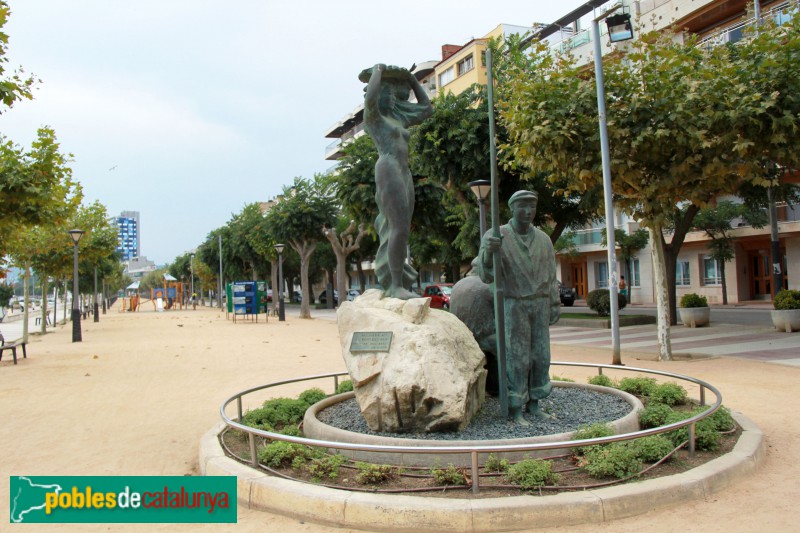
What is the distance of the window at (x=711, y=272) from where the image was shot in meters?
32.8

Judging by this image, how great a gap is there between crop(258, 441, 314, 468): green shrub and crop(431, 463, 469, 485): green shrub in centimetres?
124

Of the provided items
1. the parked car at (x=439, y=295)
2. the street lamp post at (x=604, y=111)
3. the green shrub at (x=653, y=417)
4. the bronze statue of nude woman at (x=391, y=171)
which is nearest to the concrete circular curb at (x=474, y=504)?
the green shrub at (x=653, y=417)

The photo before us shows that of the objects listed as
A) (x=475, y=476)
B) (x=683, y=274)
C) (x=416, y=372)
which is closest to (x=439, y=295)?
(x=683, y=274)

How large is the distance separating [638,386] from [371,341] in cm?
382

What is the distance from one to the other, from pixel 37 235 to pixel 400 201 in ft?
66.2

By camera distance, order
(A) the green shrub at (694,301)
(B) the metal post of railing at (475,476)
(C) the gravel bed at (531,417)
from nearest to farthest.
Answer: (B) the metal post of railing at (475,476) → (C) the gravel bed at (531,417) → (A) the green shrub at (694,301)

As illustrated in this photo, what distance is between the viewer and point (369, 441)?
204 inches

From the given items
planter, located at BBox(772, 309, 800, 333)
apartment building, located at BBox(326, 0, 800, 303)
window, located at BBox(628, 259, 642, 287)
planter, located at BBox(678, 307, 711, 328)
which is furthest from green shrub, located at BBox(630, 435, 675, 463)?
window, located at BBox(628, 259, 642, 287)

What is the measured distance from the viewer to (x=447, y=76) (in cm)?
4328

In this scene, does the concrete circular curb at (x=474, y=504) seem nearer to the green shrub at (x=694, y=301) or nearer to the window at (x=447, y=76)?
the green shrub at (x=694, y=301)

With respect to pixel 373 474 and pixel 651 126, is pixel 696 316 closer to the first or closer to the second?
pixel 651 126

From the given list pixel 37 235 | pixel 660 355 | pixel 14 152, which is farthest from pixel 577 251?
pixel 14 152

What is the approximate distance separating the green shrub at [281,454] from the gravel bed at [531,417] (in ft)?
2.42

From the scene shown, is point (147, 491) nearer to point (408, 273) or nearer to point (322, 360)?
point (408, 273)
